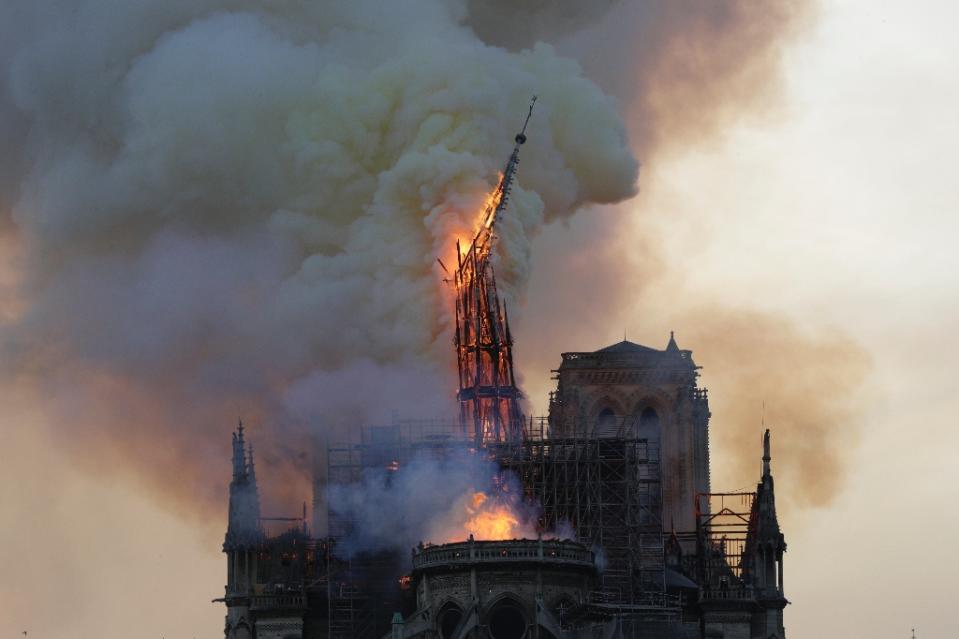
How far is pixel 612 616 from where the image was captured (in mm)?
153125

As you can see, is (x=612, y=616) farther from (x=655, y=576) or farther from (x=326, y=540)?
(x=326, y=540)

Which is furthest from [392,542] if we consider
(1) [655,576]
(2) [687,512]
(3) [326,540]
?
(2) [687,512]

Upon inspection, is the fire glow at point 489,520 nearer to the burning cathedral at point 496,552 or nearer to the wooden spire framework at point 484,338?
the burning cathedral at point 496,552

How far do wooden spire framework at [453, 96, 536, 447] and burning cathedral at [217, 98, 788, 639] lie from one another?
0.27 ft

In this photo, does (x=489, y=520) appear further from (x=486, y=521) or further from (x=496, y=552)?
(x=496, y=552)

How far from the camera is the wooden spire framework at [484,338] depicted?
17012 cm

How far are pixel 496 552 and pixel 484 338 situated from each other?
21.4 m

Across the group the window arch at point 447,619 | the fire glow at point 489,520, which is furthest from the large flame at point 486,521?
the window arch at point 447,619

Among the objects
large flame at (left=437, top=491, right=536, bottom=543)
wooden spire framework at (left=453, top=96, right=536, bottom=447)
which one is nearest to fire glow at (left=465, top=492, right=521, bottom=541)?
large flame at (left=437, top=491, right=536, bottom=543)

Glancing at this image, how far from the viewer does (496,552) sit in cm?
15300

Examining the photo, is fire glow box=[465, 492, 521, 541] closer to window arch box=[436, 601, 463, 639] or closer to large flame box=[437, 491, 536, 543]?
large flame box=[437, 491, 536, 543]

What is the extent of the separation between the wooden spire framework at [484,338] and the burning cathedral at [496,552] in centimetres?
8

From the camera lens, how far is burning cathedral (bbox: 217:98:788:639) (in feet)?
502

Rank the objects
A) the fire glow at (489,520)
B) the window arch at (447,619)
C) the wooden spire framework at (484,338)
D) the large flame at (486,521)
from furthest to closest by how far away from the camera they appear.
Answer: the wooden spire framework at (484,338)
the fire glow at (489,520)
the large flame at (486,521)
the window arch at (447,619)
